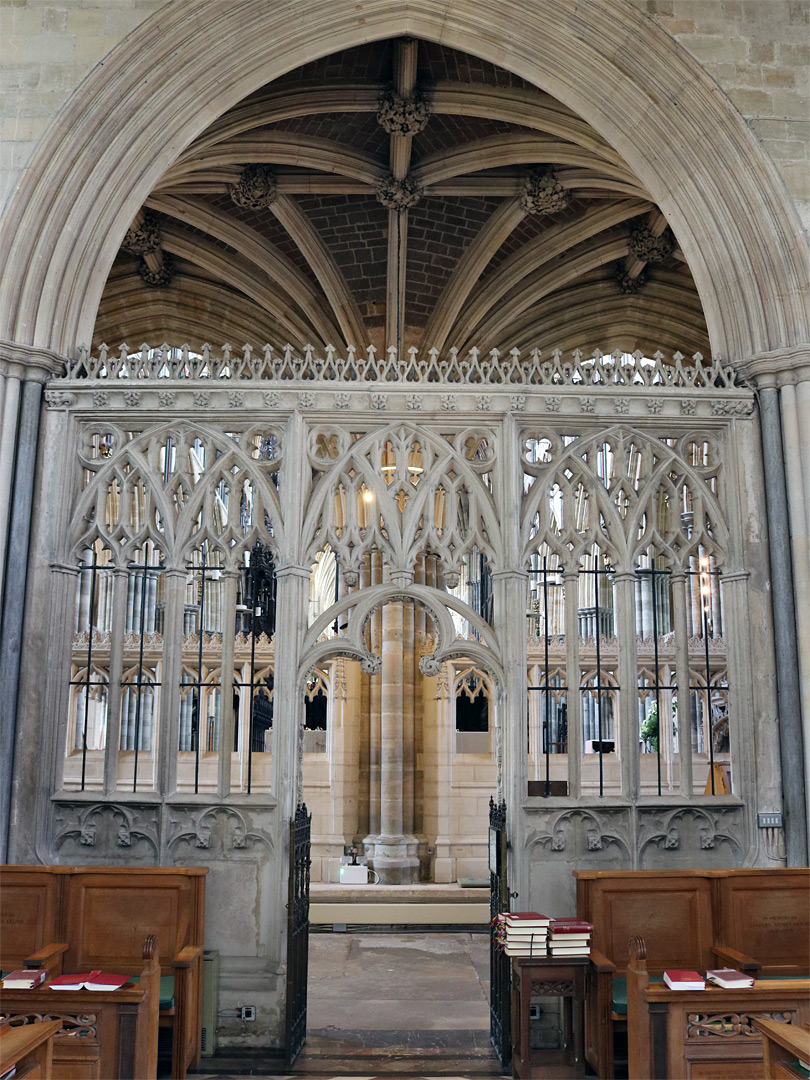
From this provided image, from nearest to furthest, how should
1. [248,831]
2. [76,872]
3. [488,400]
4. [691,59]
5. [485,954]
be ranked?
[76,872], [248,831], [488,400], [691,59], [485,954]

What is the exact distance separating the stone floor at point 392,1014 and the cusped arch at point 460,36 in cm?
498

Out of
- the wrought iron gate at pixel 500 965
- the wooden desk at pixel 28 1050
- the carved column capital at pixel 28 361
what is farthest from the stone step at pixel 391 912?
the wooden desk at pixel 28 1050

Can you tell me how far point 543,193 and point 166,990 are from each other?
9976 millimetres

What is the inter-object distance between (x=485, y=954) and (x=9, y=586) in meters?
5.39

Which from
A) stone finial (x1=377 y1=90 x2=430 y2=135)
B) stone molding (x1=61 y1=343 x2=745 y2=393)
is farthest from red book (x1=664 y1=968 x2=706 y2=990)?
stone finial (x1=377 y1=90 x2=430 y2=135)

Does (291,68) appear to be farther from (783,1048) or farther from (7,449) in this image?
(783,1048)

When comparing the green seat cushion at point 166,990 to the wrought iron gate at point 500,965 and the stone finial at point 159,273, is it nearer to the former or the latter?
the wrought iron gate at point 500,965

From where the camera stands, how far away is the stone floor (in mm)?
6262

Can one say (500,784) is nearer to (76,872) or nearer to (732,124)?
(76,872)

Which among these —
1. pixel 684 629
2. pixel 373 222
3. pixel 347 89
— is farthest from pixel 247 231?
pixel 684 629

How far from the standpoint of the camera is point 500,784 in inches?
285

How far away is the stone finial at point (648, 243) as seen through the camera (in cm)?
1385

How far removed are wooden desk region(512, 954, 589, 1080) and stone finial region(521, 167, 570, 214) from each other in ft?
30.9

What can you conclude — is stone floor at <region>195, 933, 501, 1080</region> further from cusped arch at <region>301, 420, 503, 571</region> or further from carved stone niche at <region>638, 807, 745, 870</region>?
cusped arch at <region>301, 420, 503, 571</region>
